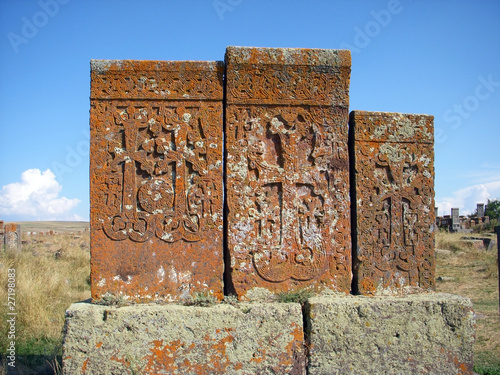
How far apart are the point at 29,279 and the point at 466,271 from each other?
354 inches

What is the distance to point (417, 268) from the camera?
339cm

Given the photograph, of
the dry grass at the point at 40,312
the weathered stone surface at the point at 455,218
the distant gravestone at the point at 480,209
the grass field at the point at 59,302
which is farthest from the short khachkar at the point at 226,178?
the distant gravestone at the point at 480,209

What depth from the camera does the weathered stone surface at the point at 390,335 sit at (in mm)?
2951

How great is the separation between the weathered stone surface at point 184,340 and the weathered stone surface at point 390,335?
0.58ft

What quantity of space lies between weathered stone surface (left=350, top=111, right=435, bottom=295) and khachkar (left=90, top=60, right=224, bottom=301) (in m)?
1.03

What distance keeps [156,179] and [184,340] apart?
108cm

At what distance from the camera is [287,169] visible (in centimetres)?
319

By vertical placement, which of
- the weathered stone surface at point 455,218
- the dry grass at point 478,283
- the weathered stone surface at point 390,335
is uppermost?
the weathered stone surface at point 455,218

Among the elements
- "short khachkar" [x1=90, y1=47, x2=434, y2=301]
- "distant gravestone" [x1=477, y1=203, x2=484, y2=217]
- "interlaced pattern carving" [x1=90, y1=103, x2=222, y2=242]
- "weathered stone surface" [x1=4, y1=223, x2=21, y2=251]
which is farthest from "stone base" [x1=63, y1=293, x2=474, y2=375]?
"distant gravestone" [x1=477, y1=203, x2=484, y2=217]

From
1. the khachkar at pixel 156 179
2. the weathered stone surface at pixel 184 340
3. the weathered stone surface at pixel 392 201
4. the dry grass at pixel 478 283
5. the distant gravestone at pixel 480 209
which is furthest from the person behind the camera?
the distant gravestone at pixel 480 209

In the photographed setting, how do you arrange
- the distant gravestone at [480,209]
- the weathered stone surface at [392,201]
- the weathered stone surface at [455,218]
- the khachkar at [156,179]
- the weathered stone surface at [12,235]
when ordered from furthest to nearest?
the distant gravestone at [480,209], the weathered stone surface at [455,218], the weathered stone surface at [12,235], the weathered stone surface at [392,201], the khachkar at [156,179]

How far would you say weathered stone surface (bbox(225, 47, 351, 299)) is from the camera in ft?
10.2

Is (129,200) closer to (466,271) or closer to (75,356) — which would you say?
(75,356)

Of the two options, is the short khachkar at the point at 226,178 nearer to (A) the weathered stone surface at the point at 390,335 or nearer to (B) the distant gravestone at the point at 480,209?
(A) the weathered stone surface at the point at 390,335
